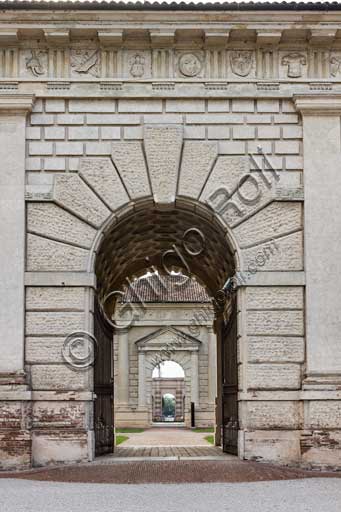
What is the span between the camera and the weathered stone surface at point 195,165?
15.3 metres

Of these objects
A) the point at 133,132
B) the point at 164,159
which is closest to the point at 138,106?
the point at 133,132

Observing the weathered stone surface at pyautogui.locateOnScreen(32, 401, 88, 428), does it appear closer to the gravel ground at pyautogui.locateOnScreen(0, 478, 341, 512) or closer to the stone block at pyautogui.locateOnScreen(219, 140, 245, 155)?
the gravel ground at pyautogui.locateOnScreen(0, 478, 341, 512)

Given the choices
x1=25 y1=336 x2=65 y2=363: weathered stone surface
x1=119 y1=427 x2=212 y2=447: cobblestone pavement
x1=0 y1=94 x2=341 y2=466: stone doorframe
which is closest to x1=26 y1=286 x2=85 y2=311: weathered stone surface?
x1=0 y1=94 x2=341 y2=466: stone doorframe

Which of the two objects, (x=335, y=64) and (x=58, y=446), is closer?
(x=58, y=446)

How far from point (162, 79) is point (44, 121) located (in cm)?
213

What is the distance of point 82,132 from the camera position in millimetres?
15375

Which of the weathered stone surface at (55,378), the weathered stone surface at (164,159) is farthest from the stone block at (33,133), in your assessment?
→ the weathered stone surface at (55,378)

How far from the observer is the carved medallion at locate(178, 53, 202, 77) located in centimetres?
1545

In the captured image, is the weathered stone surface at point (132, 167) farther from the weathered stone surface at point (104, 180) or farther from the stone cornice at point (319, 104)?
the stone cornice at point (319, 104)

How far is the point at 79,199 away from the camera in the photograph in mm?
15188

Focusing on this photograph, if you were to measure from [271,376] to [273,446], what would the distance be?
1121 mm

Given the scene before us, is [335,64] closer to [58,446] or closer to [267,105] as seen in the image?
[267,105]

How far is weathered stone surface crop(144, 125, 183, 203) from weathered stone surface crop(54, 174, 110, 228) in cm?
99

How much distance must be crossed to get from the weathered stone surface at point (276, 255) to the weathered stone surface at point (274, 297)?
0.34m
